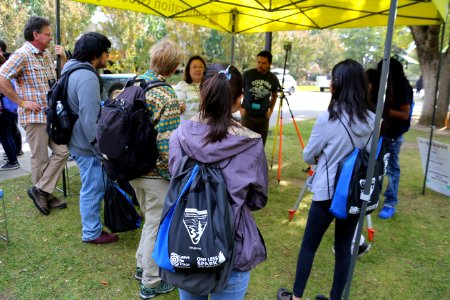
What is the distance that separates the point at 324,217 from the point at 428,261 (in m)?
1.74

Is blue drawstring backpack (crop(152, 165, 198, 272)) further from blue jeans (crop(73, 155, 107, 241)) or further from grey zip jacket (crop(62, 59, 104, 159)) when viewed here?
blue jeans (crop(73, 155, 107, 241))

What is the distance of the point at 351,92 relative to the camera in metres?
2.04

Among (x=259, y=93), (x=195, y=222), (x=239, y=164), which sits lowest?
(x=195, y=222)

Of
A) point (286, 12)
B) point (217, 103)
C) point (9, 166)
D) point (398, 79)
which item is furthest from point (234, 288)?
point (9, 166)

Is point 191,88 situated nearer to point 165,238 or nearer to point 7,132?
point 165,238

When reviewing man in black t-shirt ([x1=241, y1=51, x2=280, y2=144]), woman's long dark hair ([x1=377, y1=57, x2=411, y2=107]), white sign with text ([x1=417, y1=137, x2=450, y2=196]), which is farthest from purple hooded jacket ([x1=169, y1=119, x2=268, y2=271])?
white sign with text ([x1=417, y1=137, x2=450, y2=196])

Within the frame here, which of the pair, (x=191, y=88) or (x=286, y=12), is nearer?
(x=191, y=88)

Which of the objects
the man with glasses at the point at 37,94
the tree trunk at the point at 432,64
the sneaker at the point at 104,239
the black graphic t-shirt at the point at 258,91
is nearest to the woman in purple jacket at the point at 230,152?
the sneaker at the point at 104,239

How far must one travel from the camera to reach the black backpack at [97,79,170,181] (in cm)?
214

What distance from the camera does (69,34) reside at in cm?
1703

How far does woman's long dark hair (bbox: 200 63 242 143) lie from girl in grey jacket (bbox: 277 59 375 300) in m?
0.80

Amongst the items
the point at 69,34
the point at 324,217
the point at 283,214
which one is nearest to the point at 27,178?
the point at 283,214

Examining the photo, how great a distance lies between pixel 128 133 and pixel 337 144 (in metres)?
1.27

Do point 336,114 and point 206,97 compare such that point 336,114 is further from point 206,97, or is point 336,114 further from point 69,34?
point 69,34
